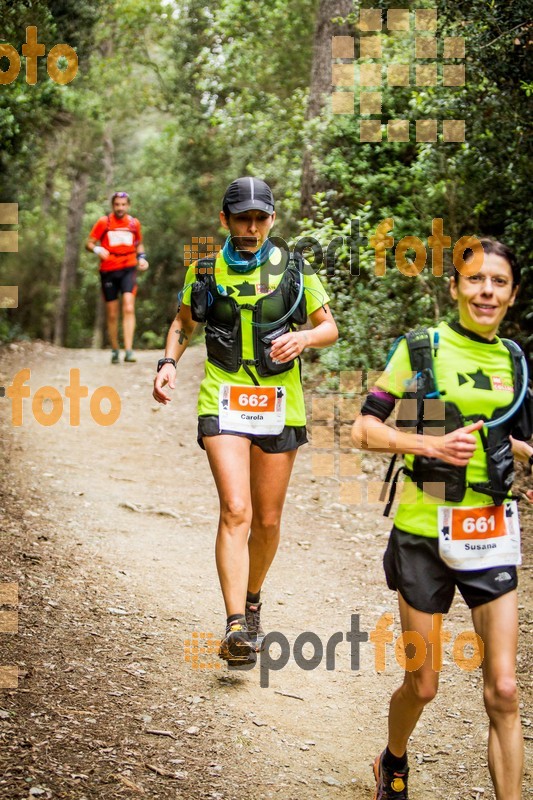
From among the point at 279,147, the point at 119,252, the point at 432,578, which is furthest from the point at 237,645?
the point at 279,147

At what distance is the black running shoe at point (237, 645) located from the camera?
428cm

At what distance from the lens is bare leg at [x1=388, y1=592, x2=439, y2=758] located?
131 inches

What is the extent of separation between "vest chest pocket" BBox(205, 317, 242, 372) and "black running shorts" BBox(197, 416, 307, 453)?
0.95ft

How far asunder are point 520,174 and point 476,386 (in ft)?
18.9

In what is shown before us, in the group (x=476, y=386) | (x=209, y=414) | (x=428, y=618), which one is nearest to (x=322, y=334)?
(x=209, y=414)

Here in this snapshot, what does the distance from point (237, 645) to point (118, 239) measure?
9.21 meters

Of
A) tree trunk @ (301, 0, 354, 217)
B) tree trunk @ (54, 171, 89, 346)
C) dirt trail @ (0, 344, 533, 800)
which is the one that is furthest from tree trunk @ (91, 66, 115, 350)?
dirt trail @ (0, 344, 533, 800)

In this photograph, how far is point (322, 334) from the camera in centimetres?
465

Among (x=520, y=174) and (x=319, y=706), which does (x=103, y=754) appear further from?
(x=520, y=174)

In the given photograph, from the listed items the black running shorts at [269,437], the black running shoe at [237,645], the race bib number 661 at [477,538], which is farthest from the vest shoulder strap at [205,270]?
the race bib number 661 at [477,538]

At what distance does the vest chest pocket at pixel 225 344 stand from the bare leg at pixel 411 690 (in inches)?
66.8

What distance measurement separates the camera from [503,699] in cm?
311

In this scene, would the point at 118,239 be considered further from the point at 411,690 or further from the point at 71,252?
the point at 71,252

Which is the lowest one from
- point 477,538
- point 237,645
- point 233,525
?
point 237,645
